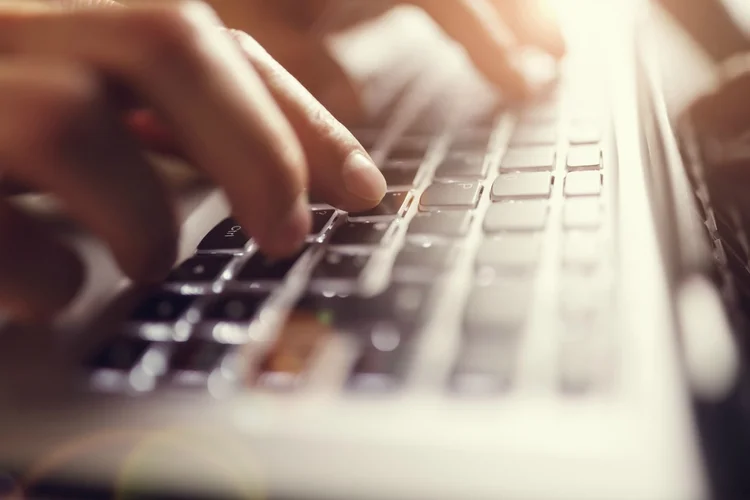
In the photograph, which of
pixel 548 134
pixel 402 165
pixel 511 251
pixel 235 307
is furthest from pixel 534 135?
pixel 235 307

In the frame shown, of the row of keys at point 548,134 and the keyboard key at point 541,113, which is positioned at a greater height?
the keyboard key at point 541,113

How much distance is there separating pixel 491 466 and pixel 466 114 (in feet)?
1.47

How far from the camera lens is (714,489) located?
246mm

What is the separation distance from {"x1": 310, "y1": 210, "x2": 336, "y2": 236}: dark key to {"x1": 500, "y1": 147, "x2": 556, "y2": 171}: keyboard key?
14cm

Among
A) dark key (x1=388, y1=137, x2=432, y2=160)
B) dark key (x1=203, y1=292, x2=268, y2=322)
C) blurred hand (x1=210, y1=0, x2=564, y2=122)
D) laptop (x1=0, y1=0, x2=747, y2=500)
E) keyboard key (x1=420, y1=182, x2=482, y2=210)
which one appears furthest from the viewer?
blurred hand (x1=210, y1=0, x2=564, y2=122)

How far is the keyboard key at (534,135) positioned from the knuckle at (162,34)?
286 millimetres

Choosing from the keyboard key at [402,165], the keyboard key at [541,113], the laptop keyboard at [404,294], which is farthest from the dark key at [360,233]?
the keyboard key at [541,113]

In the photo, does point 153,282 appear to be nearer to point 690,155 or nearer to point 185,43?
point 185,43

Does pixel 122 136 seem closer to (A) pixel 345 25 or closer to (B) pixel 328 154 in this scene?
(B) pixel 328 154

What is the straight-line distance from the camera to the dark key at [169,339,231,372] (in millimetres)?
337

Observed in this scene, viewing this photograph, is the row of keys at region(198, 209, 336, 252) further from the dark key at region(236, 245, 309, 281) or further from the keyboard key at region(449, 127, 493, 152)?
the keyboard key at region(449, 127, 493, 152)

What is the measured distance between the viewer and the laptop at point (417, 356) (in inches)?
10.6

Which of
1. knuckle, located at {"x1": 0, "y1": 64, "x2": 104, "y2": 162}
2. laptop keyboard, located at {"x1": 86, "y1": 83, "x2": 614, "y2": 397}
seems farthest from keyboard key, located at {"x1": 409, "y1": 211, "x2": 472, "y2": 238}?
knuckle, located at {"x1": 0, "y1": 64, "x2": 104, "y2": 162}

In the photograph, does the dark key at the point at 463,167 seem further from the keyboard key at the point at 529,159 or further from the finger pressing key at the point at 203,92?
the finger pressing key at the point at 203,92
